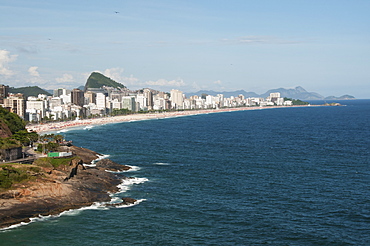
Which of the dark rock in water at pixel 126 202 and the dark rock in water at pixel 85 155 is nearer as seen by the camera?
the dark rock in water at pixel 126 202

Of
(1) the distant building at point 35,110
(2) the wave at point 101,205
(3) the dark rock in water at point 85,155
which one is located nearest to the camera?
(2) the wave at point 101,205

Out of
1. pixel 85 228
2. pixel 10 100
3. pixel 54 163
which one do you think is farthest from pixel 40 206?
pixel 10 100

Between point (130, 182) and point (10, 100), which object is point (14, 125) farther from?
point (10, 100)

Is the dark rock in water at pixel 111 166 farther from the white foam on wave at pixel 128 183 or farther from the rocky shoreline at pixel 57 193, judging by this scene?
the white foam on wave at pixel 128 183

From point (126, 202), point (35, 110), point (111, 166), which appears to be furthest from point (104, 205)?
point (35, 110)

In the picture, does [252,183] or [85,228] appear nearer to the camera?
[85,228]

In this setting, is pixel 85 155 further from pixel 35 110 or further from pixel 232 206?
pixel 35 110

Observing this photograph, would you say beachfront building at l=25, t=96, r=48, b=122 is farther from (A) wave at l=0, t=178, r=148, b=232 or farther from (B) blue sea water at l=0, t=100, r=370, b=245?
(A) wave at l=0, t=178, r=148, b=232

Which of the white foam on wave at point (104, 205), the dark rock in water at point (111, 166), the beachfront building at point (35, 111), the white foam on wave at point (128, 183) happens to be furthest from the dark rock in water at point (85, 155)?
the beachfront building at point (35, 111)

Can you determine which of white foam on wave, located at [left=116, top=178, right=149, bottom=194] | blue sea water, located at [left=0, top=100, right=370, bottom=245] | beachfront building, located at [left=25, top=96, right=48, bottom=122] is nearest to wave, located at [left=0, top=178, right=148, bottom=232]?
white foam on wave, located at [left=116, top=178, right=149, bottom=194]
